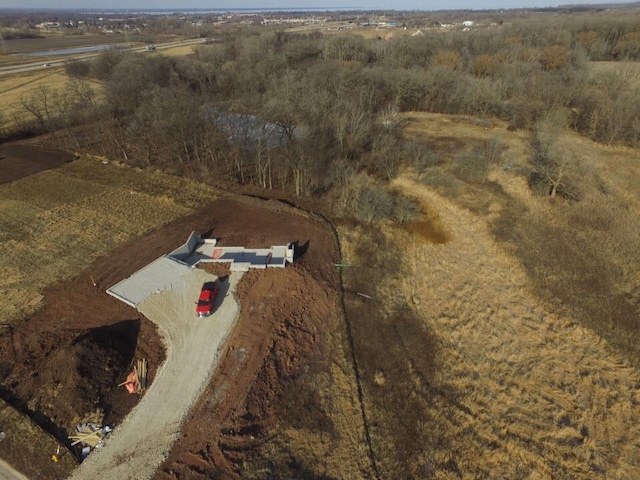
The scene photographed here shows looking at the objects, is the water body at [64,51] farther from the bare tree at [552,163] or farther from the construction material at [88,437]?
the construction material at [88,437]

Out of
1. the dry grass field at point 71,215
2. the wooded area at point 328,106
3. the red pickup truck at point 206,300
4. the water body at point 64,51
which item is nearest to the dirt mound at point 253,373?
the red pickup truck at point 206,300

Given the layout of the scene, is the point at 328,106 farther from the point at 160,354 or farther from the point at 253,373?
the point at 160,354

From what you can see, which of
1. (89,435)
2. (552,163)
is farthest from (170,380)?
(552,163)

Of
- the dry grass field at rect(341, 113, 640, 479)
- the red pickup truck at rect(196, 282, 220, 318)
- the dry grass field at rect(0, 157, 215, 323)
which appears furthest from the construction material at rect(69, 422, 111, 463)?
the dry grass field at rect(341, 113, 640, 479)

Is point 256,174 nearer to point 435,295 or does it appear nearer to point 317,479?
point 435,295

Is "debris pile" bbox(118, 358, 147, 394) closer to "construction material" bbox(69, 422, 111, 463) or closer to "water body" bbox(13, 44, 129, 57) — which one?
"construction material" bbox(69, 422, 111, 463)

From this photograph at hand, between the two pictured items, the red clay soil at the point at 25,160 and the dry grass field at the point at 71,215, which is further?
the red clay soil at the point at 25,160

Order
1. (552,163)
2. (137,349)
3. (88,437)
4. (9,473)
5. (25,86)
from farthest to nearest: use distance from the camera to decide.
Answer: (25,86) → (552,163) → (137,349) → (88,437) → (9,473)
